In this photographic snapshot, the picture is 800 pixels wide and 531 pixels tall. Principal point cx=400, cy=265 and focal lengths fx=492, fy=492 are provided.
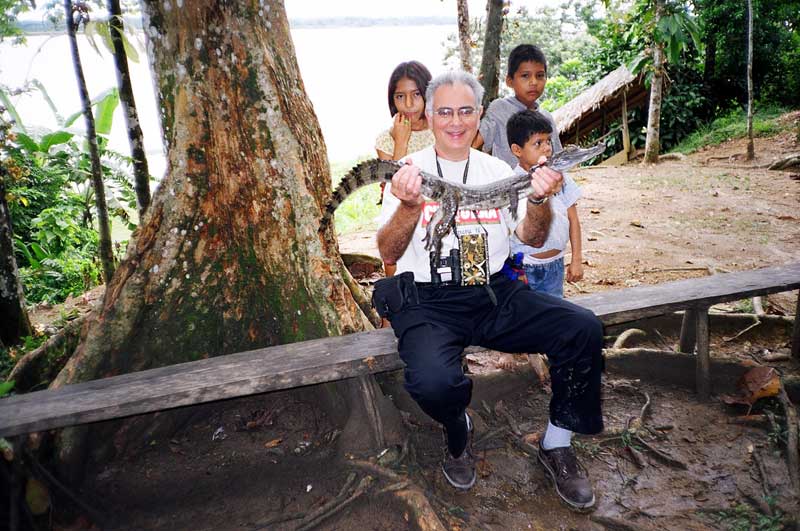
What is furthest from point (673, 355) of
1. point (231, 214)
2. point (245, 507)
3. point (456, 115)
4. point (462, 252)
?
point (231, 214)

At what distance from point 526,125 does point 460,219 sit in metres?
0.95

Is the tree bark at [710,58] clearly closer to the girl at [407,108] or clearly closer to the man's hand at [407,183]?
the girl at [407,108]

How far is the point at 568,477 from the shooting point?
267cm

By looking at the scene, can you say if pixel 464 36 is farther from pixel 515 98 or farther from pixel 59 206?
pixel 59 206

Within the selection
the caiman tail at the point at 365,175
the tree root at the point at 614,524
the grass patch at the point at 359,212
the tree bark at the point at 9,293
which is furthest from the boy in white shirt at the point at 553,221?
the grass patch at the point at 359,212

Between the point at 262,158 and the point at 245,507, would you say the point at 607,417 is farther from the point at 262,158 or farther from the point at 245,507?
the point at 262,158

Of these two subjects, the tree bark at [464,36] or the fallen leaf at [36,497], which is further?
the tree bark at [464,36]

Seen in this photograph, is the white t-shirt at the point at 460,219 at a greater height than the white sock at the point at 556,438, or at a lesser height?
greater

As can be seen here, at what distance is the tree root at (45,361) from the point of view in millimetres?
3373

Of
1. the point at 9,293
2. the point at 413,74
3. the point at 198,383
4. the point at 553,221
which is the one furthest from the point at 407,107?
the point at 9,293

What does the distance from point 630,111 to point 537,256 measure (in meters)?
14.5

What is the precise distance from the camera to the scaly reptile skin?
2818mm

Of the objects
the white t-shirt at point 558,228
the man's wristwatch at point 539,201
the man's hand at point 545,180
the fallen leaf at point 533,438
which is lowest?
the fallen leaf at point 533,438

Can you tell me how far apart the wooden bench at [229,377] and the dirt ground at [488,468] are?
2.18ft
